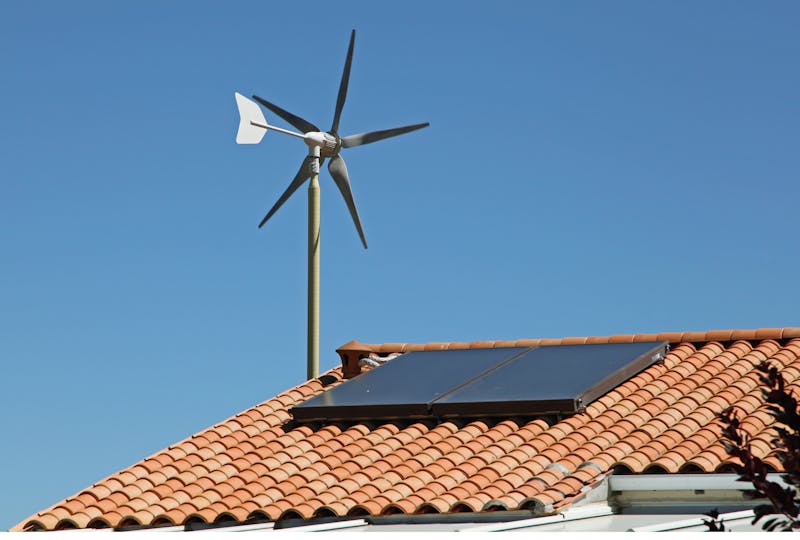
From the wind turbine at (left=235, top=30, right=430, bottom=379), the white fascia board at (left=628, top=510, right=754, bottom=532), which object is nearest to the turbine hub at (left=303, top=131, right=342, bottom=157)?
the wind turbine at (left=235, top=30, right=430, bottom=379)

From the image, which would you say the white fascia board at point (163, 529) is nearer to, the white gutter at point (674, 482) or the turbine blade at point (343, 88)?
the white gutter at point (674, 482)

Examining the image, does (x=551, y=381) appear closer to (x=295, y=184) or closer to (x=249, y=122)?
(x=295, y=184)

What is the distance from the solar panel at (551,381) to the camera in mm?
18797

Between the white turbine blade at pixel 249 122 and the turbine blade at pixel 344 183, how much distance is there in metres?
1.87

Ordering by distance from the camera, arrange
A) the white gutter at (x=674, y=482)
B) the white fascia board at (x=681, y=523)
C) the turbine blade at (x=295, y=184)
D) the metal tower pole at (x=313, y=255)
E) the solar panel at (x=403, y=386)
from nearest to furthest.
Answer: the white fascia board at (x=681, y=523)
the white gutter at (x=674, y=482)
the solar panel at (x=403, y=386)
the metal tower pole at (x=313, y=255)
the turbine blade at (x=295, y=184)

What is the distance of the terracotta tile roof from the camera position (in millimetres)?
16125

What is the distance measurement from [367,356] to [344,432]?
3.75 meters

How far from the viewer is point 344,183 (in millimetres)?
30391

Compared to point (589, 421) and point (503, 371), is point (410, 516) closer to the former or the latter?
point (589, 421)

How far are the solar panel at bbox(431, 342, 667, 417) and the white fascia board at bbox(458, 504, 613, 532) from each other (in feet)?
10.4

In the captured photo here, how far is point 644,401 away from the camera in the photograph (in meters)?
19.2

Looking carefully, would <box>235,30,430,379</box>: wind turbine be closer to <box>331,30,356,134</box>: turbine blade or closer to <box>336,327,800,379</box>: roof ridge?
<box>331,30,356,134</box>: turbine blade

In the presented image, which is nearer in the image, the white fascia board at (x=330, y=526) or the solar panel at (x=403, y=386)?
the white fascia board at (x=330, y=526)

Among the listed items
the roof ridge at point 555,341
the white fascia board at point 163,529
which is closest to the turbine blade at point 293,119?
the roof ridge at point 555,341
